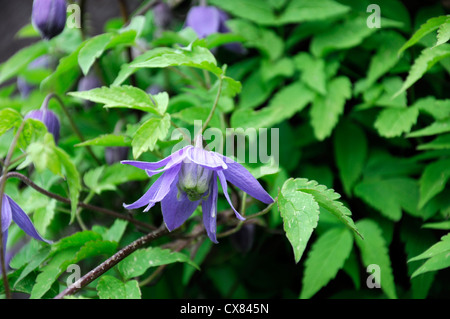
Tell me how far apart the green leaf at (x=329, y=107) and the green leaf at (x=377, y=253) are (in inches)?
7.9

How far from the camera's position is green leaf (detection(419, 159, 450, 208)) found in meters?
0.80

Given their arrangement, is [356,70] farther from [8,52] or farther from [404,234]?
[8,52]

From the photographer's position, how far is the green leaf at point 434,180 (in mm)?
803

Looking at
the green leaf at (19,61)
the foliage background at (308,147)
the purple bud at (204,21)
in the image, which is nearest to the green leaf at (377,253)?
the foliage background at (308,147)

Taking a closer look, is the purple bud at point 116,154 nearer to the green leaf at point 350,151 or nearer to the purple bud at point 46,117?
the purple bud at point 46,117

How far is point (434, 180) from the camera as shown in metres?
0.82

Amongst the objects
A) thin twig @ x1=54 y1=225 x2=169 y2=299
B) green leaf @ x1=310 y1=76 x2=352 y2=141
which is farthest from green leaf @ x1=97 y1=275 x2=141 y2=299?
green leaf @ x1=310 y1=76 x2=352 y2=141

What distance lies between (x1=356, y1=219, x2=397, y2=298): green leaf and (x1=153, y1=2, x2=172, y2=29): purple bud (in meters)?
0.74

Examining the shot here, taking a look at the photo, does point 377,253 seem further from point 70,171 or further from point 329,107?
point 70,171

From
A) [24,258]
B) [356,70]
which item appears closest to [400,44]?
[356,70]

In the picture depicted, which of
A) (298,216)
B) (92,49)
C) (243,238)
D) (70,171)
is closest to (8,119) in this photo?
(70,171)

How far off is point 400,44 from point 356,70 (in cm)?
15

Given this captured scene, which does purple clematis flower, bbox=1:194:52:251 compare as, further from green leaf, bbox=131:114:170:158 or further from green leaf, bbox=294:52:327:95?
green leaf, bbox=294:52:327:95

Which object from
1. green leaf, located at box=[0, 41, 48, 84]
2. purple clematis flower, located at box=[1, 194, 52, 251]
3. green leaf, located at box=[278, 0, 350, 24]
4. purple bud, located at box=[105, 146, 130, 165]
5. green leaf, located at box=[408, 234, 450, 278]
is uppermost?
green leaf, located at box=[278, 0, 350, 24]
